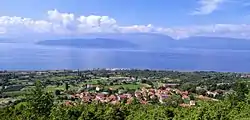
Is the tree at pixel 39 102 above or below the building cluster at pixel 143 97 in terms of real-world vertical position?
above

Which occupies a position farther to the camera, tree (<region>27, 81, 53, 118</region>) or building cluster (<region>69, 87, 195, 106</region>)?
building cluster (<region>69, 87, 195, 106</region>)

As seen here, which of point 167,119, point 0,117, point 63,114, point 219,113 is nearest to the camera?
point 219,113

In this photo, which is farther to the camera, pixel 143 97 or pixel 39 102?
pixel 143 97

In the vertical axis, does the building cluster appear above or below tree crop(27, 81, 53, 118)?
below

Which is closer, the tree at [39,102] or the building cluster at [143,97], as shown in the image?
the tree at [39,102]

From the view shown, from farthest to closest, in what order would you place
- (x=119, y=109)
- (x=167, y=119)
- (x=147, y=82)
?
(x=147, y=82), (x=119, y=109), (x=167, y=119)

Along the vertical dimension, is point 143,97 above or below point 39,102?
below

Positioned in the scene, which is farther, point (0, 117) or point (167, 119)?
point (0, 117)

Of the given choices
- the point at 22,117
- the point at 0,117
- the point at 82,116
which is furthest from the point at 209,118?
the point at 0,117

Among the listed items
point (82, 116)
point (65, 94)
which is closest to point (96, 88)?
point (65, 94)

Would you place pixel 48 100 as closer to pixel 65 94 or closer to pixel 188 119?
pixel 188 119
